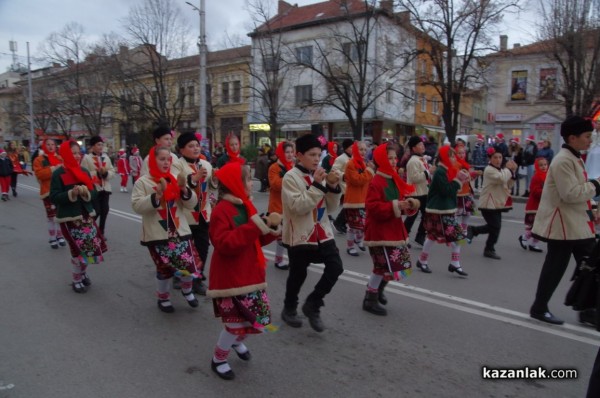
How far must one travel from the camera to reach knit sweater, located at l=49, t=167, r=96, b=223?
527cm

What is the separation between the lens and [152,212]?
457 centimetres

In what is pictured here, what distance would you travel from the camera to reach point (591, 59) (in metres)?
14.9

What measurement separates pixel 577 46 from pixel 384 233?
45.2ft

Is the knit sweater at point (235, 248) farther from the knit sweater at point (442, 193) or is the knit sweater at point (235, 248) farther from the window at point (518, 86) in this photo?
the window at point (518, 86)

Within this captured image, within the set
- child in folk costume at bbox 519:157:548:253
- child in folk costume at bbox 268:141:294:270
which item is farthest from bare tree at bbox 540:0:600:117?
child in folk costume at bbox 268:141:294:270

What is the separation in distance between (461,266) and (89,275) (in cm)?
557

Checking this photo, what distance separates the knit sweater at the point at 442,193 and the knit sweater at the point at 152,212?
344 centimetres

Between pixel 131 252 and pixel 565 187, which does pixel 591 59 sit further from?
pixel 131 252

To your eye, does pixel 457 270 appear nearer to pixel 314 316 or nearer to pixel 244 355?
pixel 314 316

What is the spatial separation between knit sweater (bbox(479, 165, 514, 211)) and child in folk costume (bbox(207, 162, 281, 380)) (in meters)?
5.08

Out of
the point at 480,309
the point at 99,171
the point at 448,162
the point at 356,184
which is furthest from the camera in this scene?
the point at 99,171

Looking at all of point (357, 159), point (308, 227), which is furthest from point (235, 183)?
point (357, 159)

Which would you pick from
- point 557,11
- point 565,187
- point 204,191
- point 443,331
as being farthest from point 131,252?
point 557,11

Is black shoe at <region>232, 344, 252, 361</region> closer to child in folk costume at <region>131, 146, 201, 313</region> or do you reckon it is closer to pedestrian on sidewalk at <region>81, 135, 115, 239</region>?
child in folk costume at <region>131, 146, 201, 313</region>
